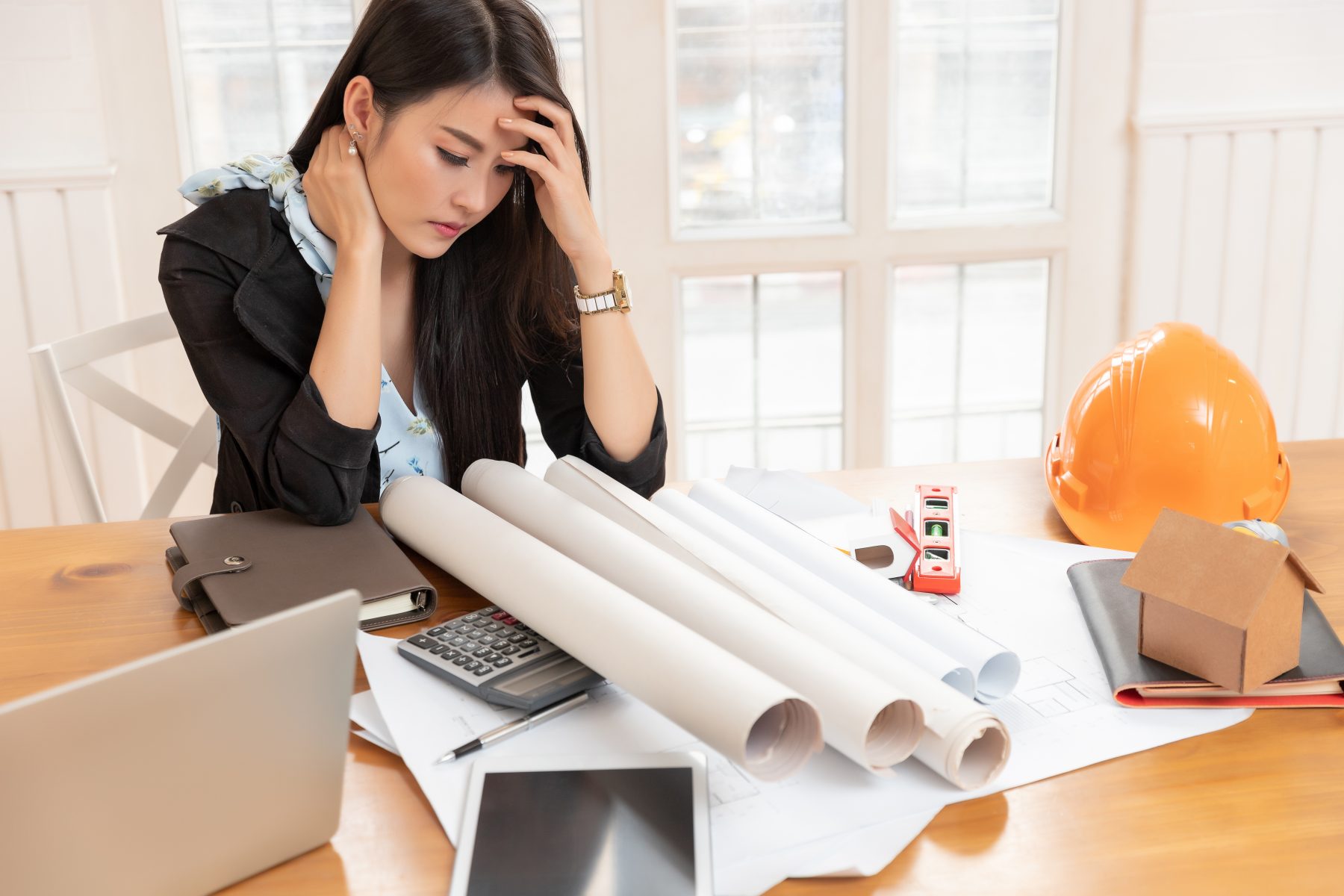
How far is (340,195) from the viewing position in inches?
50.1

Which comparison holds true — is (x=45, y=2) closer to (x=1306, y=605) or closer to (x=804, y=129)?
(x=804, y=129)

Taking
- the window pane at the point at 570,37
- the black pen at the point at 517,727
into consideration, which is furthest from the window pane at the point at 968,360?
the black pen at the point at 517,727

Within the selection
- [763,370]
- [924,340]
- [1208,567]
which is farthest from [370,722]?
[924,340]

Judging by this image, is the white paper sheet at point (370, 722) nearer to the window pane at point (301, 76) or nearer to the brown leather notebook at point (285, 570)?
the brown leather notebook at point (285, 570)

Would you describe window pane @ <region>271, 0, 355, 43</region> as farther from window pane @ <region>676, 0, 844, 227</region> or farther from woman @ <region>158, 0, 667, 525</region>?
woman @ <region>158, 0, 667, 525</region>

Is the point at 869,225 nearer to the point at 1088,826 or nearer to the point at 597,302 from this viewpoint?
the point at 597,302

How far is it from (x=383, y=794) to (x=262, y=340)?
64cm

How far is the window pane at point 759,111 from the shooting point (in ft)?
8.46

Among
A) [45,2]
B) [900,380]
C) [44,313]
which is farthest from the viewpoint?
[900,380]

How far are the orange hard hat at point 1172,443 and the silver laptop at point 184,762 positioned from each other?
2.51 feet

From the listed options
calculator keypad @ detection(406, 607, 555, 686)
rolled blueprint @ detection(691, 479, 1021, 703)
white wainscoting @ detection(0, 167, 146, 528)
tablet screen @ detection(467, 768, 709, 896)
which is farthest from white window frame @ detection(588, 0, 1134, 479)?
tablet screen @ detection(467, 768, 709, 896)

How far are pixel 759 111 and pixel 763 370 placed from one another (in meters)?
0.66

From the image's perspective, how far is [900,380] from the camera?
2.91 m

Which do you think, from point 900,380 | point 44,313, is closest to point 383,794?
point 44,313
